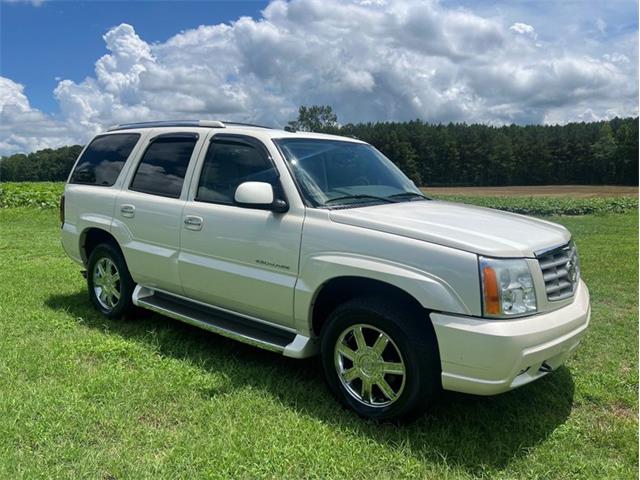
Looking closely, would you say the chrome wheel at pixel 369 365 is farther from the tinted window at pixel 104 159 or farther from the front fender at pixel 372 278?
the tinted window at pixel 104 159

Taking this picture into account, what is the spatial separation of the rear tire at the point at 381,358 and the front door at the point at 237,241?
0.49 m

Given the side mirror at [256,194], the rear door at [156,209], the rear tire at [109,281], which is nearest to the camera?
the side mirror at [256,194]

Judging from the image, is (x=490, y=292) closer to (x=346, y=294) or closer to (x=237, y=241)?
(x=346, y=294)

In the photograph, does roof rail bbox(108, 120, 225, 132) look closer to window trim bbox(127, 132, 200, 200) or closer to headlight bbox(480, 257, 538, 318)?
window trim bbox(127, 132, 200, 200)

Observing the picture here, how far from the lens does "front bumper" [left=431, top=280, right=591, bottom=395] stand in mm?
2965

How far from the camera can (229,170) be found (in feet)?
14.6

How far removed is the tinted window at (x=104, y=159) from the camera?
5.54 metres

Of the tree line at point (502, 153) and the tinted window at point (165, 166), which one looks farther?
the tree line at point (502, 153)

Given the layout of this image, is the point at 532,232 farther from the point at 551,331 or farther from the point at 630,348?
the point at 630,348

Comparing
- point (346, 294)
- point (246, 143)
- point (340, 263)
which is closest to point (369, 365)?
point (346, 294)

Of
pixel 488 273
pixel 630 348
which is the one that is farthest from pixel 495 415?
pixel 630 348

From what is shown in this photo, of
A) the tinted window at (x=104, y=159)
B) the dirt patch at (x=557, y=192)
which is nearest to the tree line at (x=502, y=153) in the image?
the dirt patch at (x=557, y=192)

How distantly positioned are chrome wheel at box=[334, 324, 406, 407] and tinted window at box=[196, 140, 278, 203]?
1373 millimetres

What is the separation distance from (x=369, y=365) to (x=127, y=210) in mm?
2987
